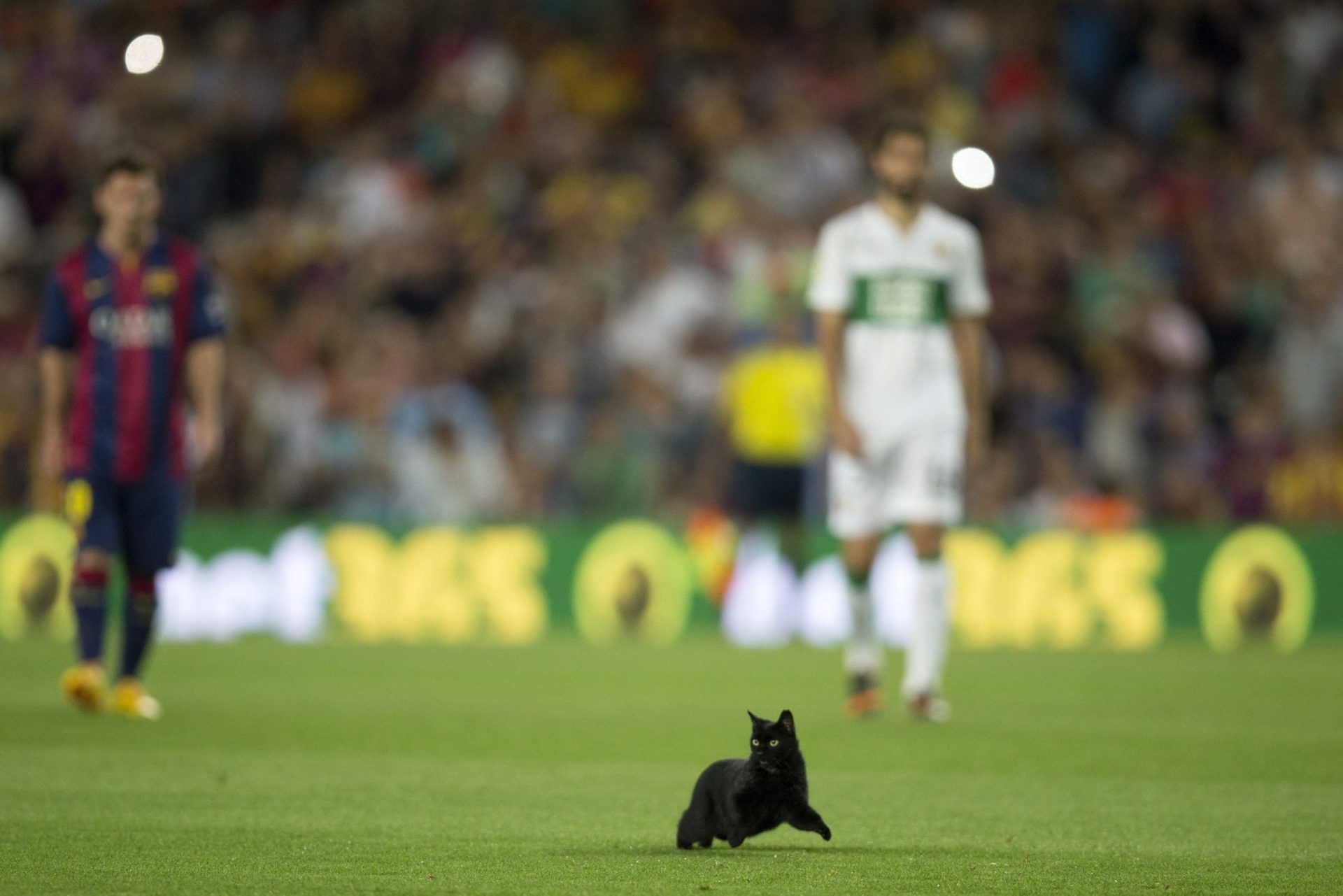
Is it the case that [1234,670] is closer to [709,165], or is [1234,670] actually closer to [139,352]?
[139,352]

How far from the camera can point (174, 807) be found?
6055mm

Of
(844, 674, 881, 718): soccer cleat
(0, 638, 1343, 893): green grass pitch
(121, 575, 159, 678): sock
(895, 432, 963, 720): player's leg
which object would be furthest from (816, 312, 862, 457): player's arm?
(121, 575, 159, 678): sock

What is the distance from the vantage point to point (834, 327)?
9.48 meters

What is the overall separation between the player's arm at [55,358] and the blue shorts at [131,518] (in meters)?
0.18

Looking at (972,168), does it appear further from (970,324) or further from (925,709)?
(925,709)

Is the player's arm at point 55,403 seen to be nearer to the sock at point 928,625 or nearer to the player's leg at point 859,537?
the player's leg at point 859,537

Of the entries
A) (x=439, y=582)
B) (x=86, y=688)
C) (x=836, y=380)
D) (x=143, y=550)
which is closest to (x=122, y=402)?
(x=143, y=550)

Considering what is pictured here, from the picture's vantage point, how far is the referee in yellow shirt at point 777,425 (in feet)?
50.4

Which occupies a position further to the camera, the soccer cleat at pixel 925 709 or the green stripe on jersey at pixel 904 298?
the green stripe on jersey at pixel 904 298

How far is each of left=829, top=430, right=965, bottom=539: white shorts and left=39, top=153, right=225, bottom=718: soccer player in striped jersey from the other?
2.69m

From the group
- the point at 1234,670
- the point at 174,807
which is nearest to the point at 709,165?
the point at 1234,670

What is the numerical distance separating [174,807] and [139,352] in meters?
3.60

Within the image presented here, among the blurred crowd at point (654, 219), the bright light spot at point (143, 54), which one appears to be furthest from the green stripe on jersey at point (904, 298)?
the bright light spot at point (143, 54)

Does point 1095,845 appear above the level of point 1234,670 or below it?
below
